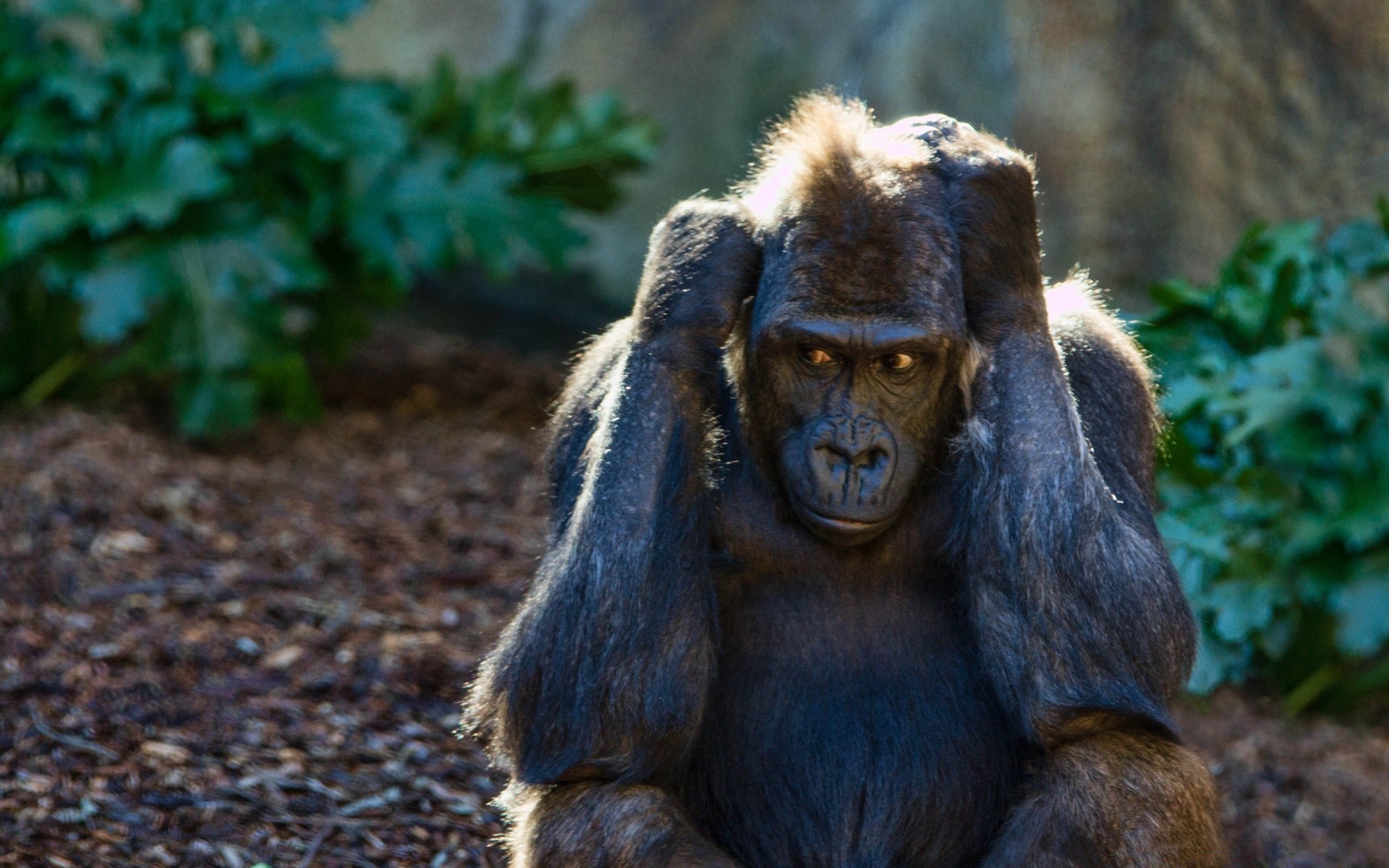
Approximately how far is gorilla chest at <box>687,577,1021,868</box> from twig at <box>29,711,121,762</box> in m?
1.97

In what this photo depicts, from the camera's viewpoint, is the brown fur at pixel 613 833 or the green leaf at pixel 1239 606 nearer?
the brown fur at pixel 613 833

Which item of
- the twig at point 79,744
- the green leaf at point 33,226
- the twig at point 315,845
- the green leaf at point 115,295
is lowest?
the twig at point 315,845

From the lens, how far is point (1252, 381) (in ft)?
20.2

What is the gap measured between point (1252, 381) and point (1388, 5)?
278 centimetres

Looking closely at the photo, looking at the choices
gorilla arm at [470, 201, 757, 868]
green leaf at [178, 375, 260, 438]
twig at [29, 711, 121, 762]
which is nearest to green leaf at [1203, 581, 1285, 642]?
gorilla arm at [470, 201, 757, 868]

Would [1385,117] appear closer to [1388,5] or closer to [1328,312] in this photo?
[1388,5]

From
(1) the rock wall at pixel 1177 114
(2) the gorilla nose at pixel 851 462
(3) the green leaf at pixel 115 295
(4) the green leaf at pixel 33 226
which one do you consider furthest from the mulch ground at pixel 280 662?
(1) the rock wall at pixel 1177 114

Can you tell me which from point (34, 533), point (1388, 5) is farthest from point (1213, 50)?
point (34, 533)

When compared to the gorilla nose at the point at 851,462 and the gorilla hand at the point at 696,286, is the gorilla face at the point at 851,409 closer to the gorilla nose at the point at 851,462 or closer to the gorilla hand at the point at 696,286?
the gorilla nose at the point at 851,462

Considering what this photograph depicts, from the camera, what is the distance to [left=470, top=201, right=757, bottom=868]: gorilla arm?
11.6 ft

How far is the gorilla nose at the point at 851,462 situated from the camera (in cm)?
353

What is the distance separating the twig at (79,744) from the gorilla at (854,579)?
4.89 ft

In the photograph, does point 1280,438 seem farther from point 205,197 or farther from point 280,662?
point 205,197

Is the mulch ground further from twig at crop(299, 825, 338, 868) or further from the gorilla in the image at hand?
the gorilla
